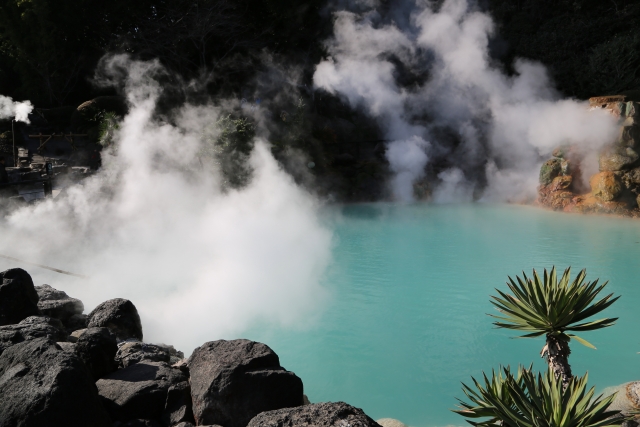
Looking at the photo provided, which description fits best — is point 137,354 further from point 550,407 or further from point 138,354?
point 550,407

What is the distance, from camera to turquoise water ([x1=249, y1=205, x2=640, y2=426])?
534 centimetres

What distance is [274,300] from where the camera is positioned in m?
7.68

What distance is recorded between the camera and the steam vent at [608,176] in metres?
14.1

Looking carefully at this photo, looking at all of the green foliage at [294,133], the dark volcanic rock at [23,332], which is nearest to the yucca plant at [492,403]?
the dark volcanic rock at [23,332]

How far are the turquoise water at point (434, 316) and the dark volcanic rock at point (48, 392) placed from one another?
2319mm

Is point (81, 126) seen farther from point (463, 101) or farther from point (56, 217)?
point (463, 101)

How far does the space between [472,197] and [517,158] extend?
2.15m

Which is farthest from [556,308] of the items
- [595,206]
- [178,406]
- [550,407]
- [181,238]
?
[595,206]

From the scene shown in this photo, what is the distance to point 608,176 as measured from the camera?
14281mm

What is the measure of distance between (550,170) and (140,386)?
14.5m

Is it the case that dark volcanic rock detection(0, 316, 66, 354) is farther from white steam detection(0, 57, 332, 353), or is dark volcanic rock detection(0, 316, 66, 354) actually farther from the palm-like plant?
the palm-like plant

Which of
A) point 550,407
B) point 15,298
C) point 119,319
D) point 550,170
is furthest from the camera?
point 550,170

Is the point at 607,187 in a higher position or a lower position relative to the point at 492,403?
higher

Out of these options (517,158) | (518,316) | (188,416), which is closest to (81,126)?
(517,158)
